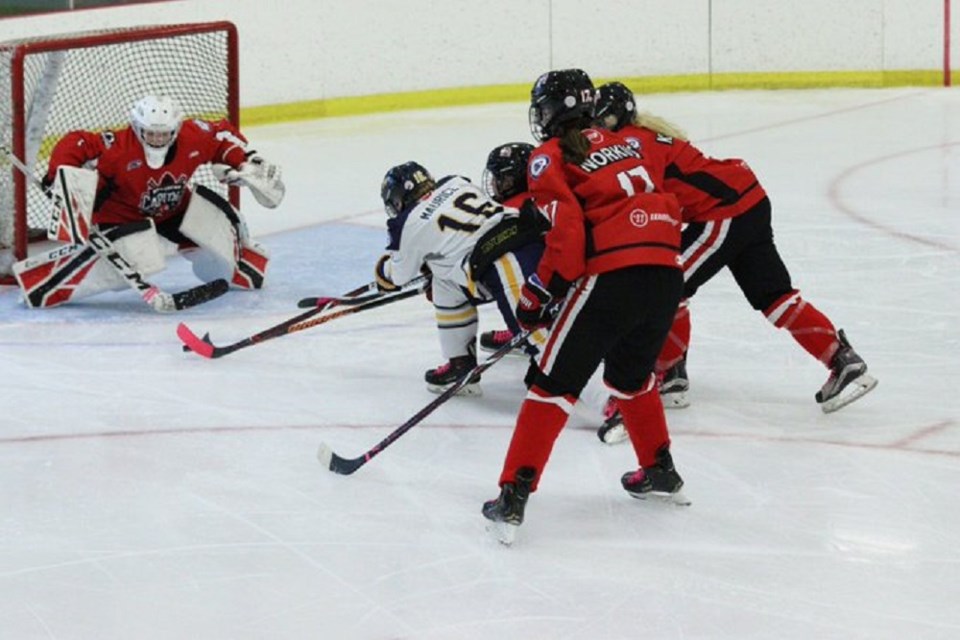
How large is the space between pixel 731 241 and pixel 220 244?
1.92 m

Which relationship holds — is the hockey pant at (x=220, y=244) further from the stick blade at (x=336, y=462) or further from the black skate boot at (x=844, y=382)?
the black skate boot at (x=844, y=382)

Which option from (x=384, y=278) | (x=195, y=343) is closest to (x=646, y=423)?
(x=384, y=278)

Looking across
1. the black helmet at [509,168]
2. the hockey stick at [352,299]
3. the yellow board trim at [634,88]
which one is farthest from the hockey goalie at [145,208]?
the yellow board trim at [634,88]

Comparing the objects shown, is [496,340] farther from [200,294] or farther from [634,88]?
[634,88]

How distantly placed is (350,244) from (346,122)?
2634mm

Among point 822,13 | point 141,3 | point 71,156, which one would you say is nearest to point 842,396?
point 71,156

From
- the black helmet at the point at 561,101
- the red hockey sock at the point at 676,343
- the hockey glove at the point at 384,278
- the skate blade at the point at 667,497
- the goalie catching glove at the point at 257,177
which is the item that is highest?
the black helmet at the point at 561,101

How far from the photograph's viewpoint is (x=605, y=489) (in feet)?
11.4

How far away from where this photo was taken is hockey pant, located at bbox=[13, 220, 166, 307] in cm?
514

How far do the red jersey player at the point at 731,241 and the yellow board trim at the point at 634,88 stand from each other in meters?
4.79

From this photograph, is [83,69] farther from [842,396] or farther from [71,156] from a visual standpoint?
[842,396]

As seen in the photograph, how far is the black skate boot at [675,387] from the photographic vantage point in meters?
4.00

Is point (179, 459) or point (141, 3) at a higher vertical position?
point (141, 3)

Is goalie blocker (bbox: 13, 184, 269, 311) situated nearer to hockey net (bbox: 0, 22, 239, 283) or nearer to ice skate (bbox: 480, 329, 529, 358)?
hockey net (bbox: 0, 22, 239, 283)
